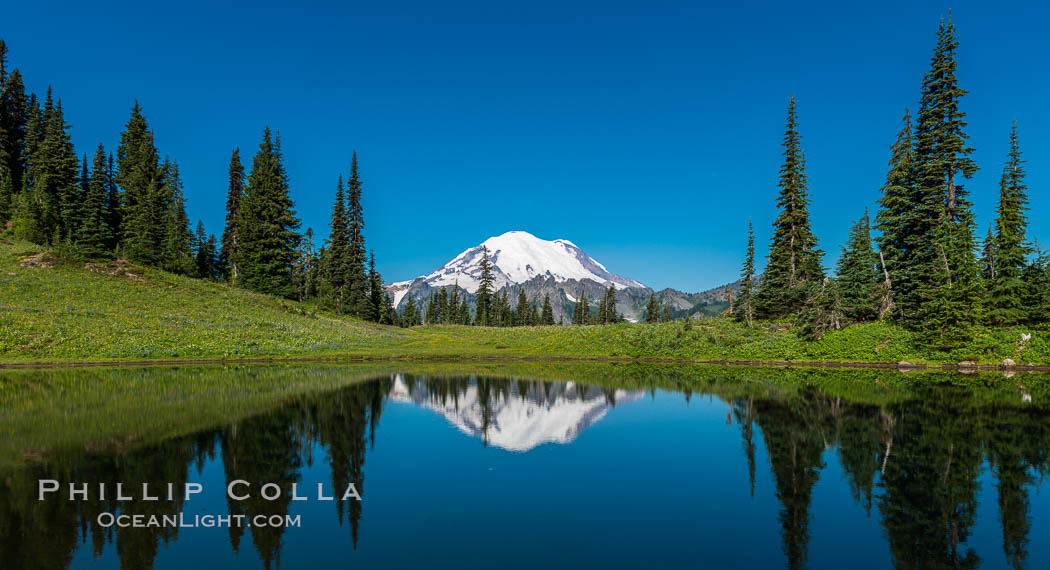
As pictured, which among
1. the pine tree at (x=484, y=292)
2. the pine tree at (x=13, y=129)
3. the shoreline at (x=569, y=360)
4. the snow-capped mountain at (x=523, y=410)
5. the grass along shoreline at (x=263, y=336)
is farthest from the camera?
the pine tree at (x=484, y=292)

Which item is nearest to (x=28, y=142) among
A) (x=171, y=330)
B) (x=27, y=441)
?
(x=171, y=330)

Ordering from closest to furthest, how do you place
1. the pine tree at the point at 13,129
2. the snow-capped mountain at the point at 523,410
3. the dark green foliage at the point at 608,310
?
1. the snow-capped mountain at the point at 523,410
2. the pine tree at the point at 13,129
3. the dark green foliage at the point at 608,310

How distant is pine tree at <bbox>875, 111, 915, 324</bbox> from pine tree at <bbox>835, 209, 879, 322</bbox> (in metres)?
1.76

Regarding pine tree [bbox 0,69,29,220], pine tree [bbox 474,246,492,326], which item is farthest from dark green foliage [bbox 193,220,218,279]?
pine tree [bbox 474,246,492,326]

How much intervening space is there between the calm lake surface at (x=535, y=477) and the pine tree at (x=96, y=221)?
38.4m

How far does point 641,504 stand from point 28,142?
93.0 metres

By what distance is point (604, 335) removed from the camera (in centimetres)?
5138

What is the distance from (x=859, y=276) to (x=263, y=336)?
55487mm

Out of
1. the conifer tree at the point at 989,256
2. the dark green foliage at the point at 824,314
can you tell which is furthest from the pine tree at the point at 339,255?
the conifer tree at the point at 989,256

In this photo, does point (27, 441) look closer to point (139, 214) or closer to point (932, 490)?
point (932, 490)

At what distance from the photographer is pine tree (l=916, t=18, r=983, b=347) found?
1447 inches

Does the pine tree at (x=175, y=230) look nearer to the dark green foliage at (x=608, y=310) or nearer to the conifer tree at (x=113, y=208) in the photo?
the conifer tree at (x=113, y=208)

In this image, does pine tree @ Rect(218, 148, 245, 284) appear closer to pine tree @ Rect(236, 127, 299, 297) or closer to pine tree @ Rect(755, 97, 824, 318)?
pine tree @ Rect(236, 127, 299, 297)

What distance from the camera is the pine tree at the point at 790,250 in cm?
5053
